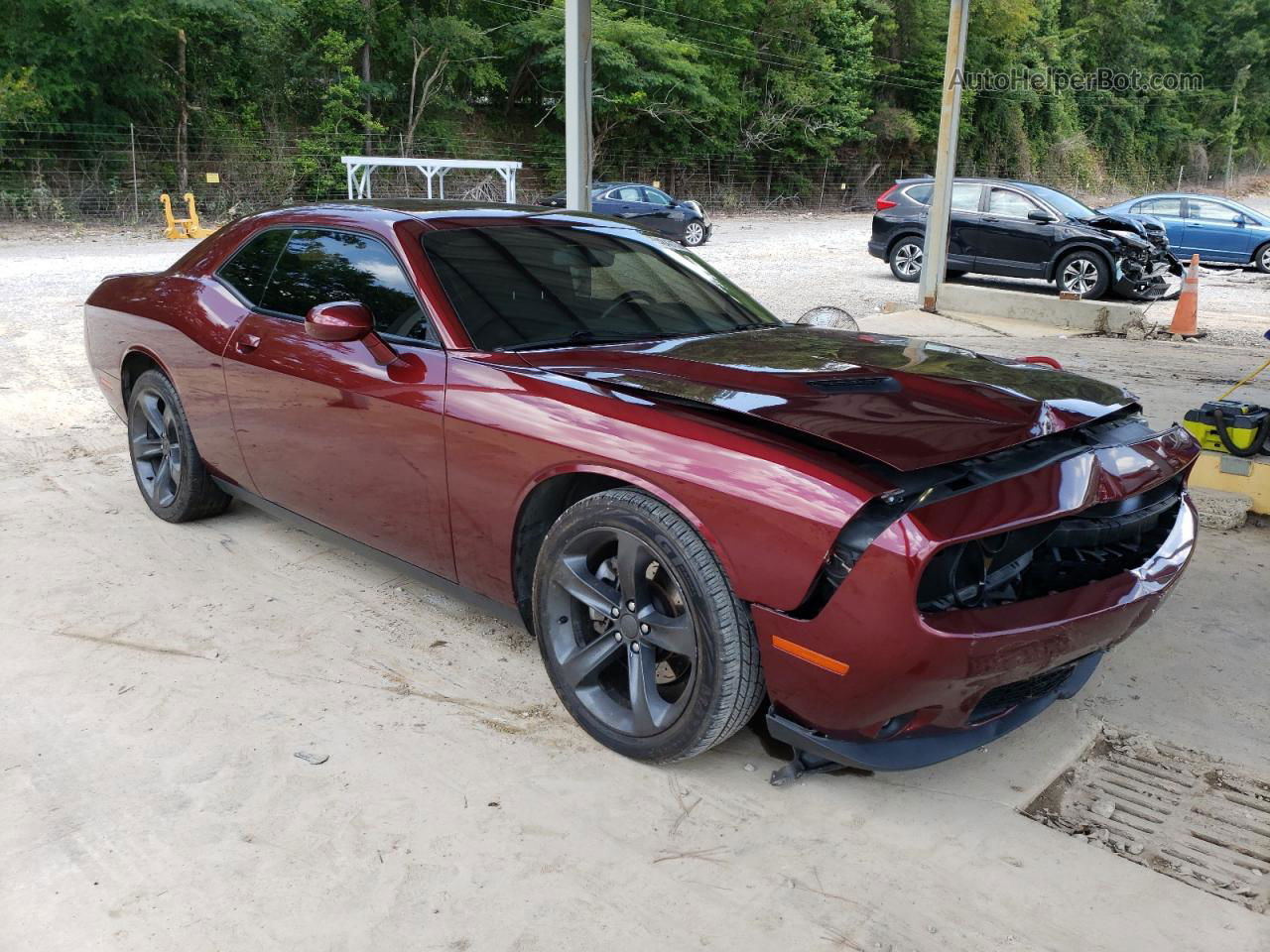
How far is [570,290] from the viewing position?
11.5 ft

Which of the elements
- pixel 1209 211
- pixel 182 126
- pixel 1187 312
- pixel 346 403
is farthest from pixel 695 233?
pixel 346 403

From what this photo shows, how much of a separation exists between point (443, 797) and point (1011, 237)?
1385 centimetres

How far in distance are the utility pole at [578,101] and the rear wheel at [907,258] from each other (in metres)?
9.43

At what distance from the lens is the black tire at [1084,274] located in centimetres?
1369

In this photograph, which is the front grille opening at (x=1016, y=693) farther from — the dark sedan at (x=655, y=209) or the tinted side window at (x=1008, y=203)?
the dark sedan at (x=655, y=209)

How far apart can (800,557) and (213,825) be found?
1.61 meters

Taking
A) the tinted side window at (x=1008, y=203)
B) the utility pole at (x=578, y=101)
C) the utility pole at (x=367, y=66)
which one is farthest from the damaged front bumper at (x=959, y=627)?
the utility pole at (x=367, y=66)

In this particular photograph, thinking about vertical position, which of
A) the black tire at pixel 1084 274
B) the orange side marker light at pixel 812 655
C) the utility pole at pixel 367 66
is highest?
the utility pole at pixel 367 66

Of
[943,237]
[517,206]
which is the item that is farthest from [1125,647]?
[943,237]

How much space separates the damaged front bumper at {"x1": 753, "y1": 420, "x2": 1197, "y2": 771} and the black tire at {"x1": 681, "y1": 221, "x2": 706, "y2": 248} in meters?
19.9

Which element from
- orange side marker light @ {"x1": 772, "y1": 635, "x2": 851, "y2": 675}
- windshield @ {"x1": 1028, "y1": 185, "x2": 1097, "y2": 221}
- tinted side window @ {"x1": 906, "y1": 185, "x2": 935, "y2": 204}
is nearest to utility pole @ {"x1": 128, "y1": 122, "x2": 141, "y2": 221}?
tinted side window @ {"x1": 906, "y1": 185, "x2": 935, "y2": 204}

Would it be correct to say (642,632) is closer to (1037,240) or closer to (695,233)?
(1037,240)

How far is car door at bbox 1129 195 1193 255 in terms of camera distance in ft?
59.5

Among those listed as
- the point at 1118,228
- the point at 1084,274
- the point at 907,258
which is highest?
the point at 1118,228
